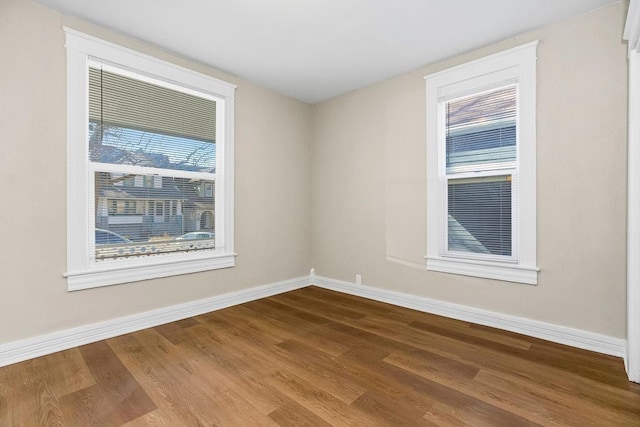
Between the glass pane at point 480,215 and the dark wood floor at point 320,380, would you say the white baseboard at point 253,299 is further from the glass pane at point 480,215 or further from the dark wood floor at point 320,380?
the glass pane at point 480,215

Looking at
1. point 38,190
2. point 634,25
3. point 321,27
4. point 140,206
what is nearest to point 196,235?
point 140,206

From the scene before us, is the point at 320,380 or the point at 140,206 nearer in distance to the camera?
the point at 320,380

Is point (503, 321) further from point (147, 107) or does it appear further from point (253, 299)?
point (147, 107)

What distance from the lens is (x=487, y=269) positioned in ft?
9.34

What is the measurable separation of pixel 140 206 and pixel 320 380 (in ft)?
7.53

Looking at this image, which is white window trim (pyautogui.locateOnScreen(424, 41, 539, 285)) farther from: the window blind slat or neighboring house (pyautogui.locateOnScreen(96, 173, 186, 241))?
neighboring house (pyautogui.locateOnScreen(96, 173, 186, 241))

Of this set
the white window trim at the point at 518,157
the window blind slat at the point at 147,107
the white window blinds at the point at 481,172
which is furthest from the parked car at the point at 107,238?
the white window blinds at the point at 481,172

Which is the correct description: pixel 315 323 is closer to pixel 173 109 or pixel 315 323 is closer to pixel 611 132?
pixel 173 109

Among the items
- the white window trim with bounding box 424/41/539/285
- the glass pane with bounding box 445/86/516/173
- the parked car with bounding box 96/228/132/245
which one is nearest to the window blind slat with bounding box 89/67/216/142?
the parked car with bounding box 96/228/132/245

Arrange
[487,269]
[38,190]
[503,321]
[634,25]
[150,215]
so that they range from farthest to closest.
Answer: [150,215] < [487,269] < [503,321] < [38,190] < [634,25]

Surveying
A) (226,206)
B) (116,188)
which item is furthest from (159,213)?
(226,206)

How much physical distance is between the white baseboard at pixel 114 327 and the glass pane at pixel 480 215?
242 cm

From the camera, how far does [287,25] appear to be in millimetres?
2512

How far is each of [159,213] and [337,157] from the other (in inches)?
91.7
